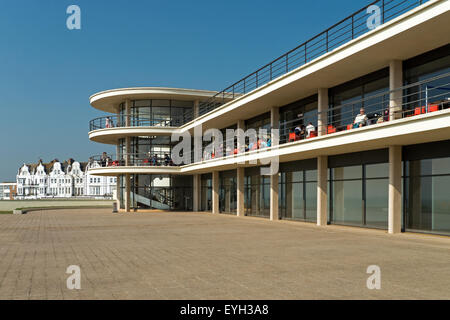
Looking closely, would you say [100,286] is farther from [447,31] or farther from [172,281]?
[447,31]

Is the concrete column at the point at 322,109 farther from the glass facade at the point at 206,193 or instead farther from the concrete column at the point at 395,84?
the glass facade at the point at 206,193

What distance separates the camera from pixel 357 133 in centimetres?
1606

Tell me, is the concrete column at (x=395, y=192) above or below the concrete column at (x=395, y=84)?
below

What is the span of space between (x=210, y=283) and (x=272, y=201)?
1759 centimetres

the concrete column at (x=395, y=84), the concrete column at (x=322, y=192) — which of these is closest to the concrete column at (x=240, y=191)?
the concrete column at (x=322, y=192)

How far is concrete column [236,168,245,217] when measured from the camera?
2902cm

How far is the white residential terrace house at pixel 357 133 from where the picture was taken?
14.4 metres

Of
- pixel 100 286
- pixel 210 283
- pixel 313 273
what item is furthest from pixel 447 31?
pixel 100 286

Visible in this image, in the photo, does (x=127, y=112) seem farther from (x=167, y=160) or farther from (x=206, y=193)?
(x=206, y=193)

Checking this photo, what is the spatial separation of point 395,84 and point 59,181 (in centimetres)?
12928

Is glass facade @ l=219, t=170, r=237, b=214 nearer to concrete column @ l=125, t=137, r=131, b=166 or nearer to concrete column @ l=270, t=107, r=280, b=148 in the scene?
concrete column @ l=270, t=107, r=280, b=148

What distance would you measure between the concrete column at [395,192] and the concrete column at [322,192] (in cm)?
444

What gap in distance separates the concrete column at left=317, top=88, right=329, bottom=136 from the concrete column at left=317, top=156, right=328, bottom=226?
4.55 ft

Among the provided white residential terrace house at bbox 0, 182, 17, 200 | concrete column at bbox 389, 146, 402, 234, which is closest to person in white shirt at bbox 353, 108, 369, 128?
concrete column at bbox 389, 146, 402, 234
